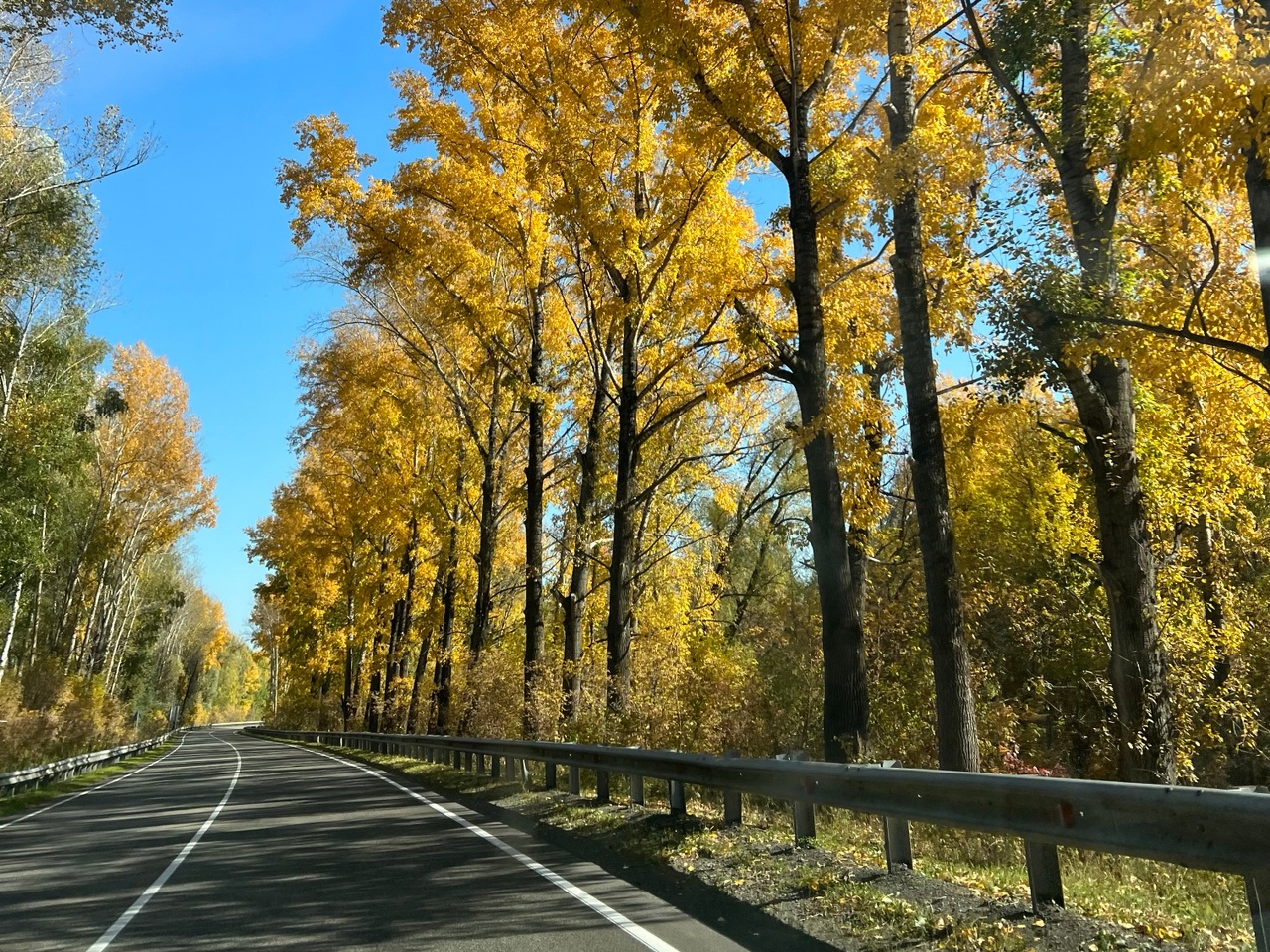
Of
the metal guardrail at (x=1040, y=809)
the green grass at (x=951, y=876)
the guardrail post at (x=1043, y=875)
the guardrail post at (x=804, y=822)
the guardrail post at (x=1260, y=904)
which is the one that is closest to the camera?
the guardrail post at (x=1260, y=904)

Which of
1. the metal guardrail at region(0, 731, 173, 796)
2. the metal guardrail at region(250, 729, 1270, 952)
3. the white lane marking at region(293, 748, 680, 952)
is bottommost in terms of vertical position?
the metal guardrail at region(0, 731, 173, 796)

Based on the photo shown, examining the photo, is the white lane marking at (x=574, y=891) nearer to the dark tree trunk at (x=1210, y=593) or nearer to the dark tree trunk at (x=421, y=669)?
the dark tree trunk at (x=1210, y=593)

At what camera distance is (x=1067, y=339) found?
9.24 metres

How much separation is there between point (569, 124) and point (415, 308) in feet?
26.8

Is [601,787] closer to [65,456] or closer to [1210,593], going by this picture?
[1210,593]

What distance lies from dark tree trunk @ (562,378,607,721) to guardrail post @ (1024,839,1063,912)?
13023 millimetres

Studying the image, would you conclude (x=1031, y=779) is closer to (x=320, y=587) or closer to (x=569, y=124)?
(x=569, y=124)

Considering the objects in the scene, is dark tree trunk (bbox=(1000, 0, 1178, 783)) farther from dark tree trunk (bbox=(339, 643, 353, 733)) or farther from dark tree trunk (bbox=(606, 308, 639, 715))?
dark tree trunk (bbox=(339, 643, 353, 733))

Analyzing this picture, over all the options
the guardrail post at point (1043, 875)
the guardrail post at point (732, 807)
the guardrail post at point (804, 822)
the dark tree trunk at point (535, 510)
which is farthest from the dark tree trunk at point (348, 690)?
the guardrail post at point (1043, 875)

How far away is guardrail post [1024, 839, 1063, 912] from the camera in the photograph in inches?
203

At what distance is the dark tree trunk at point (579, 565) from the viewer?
61.0 feet

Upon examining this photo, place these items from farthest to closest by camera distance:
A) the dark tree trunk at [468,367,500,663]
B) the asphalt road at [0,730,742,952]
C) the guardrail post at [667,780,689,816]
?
the dark tree trunk at [468,367,500,663] < the guardrail post at [667,780,689,816] < the asphalt road at [0,730,742,952]

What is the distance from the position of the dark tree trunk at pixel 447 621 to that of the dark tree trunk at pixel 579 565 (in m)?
7.86

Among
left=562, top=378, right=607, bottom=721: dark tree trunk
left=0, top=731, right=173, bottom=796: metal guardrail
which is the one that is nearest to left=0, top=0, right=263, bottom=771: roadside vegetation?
left=0, top=731, right=173, bottom=796: metal guardrail
